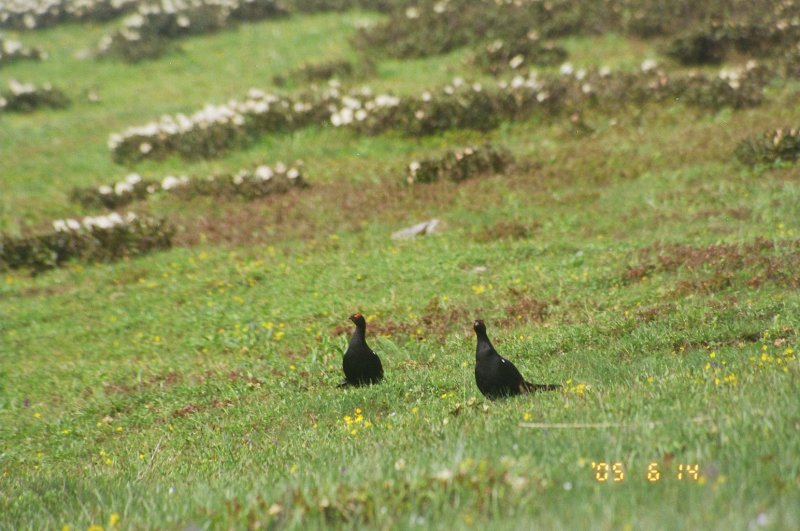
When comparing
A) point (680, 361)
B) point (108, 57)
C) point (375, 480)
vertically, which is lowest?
point (108, 57)

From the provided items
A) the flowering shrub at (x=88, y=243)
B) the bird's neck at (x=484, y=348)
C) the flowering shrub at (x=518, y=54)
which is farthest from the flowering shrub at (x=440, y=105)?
the bird's neck at (x=484, y=348)

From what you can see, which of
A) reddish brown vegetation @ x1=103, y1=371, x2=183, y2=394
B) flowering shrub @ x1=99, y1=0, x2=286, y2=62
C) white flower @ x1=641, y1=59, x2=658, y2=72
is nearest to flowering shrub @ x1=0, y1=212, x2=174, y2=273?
reddish brown vegetation @ x1=103, y1=371, x2=183, y2=394

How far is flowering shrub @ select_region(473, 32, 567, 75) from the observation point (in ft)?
75.5

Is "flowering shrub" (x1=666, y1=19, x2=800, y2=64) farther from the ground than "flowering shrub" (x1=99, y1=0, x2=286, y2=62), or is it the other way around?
"flowering shrub" (x1=666, y1=19, x2=800, y2=64)

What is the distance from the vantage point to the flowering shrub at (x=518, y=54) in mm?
23000

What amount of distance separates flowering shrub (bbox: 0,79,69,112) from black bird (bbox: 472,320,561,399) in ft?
72.7

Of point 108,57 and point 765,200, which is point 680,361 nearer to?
point 765,200

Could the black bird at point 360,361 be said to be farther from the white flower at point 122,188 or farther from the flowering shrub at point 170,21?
the flowering shrub at point 170,21

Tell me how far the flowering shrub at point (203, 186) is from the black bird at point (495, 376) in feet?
36.6

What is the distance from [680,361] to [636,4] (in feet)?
65.1

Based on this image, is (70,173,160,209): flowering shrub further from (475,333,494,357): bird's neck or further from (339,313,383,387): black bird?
(475,333,494,357): bird's neck

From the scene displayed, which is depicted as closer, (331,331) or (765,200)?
(331,331)

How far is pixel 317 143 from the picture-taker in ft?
66.0

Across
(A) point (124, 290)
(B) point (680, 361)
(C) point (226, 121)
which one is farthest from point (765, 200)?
(C) point (226, 121)
